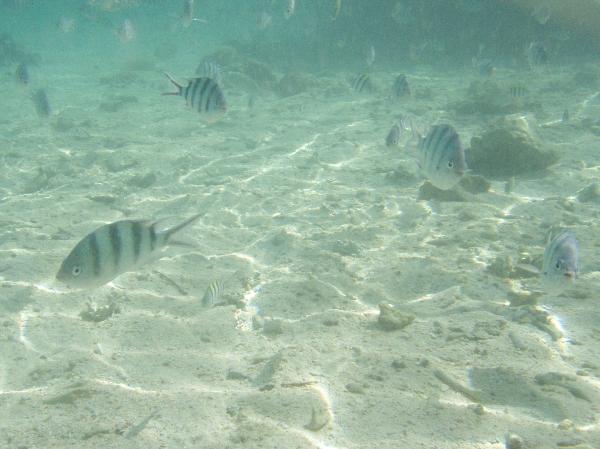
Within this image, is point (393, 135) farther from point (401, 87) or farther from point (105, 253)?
point (105, 253)

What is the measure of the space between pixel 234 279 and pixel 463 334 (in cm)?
284

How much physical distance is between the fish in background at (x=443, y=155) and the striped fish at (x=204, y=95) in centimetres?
248

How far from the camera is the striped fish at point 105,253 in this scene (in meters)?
2.98

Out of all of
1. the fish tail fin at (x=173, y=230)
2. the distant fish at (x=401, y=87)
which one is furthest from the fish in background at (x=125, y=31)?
the fish tail fin at (x=173, y=230)

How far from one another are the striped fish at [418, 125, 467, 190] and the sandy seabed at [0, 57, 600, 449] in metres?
1.58

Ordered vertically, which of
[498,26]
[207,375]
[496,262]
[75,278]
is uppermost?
[498,26]

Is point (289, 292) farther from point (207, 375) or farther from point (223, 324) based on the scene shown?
point (207, 375)

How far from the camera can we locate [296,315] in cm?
488

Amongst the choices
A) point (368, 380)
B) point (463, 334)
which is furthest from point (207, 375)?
point (463, 334)

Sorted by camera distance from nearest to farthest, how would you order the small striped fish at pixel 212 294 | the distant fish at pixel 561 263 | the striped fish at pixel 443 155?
the distant fish at pixel 561 263 < the striped fish at pixel 443 155 < the small striped fish at pixel 212 294

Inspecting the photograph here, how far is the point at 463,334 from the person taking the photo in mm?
4352

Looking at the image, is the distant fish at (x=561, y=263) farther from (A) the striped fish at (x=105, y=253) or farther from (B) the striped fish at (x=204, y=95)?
(B) the striped fish at (x=204, y=95)

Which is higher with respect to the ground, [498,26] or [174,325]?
[498,26]

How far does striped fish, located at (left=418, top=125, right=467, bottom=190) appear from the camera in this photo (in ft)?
12.9
